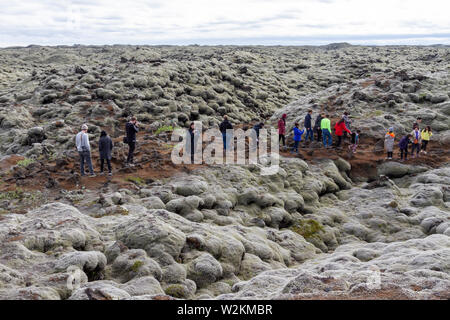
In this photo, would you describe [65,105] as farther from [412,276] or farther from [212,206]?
[412,276]

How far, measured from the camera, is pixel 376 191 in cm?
2469

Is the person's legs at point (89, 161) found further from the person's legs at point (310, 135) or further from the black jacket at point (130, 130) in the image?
the person's legs at point (310, 135)

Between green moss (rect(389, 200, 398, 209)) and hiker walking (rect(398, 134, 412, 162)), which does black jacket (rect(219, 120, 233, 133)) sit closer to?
green moss (rect(389, 200, 398, 209))

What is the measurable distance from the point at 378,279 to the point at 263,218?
33.8ft

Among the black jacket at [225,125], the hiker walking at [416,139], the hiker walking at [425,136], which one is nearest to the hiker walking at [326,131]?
the hiker walking at [416,139]

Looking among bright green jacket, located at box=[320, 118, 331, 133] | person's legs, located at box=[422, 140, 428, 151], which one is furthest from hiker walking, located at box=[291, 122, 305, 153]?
person's legs, located at box=[422, 140, 428, 151]

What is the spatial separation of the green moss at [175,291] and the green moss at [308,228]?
9444 millimetres

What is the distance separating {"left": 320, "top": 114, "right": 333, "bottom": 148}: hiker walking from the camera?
2884cm

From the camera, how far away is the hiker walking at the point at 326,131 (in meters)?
28.8

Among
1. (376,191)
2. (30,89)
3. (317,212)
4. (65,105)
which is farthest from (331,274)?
(30,89)

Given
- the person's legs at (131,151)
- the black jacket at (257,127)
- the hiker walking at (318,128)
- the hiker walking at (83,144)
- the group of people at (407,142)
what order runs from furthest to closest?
the hiker walking at (318,128) → the black jacket at (257,127) → the group of people at (407,142) → the person's legs at (131,151) → the hiker walking at (83,144)

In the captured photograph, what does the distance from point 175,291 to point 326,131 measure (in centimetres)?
2028

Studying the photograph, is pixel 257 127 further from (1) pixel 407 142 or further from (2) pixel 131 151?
(1) pixel 407 142

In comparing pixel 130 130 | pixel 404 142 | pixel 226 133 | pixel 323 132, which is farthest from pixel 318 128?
pixel 130 130
